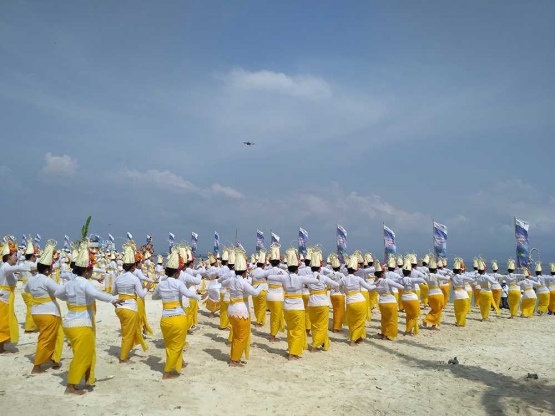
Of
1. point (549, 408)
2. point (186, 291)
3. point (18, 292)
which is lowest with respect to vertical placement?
point (18, 292)

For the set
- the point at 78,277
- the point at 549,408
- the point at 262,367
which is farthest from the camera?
the point at 262,367

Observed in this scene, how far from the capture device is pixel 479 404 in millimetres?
6430

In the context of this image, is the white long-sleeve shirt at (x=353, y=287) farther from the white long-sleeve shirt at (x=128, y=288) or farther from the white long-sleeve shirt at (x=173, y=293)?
the white long-sleeve shirt at (x=128, y=288)

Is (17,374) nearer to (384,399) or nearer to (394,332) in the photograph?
(384,399)

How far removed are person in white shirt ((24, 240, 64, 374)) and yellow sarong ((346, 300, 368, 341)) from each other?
7064mm

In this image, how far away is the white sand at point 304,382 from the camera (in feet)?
20.4

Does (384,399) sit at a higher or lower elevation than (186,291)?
lower

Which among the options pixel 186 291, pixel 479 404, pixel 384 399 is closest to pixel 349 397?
pixel 384 399

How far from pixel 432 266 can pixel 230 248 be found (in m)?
7.19

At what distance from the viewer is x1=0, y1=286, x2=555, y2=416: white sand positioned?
621 cm

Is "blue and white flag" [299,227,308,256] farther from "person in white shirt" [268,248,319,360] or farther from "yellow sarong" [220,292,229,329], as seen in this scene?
"person in white shirt" [268,248,319,360]

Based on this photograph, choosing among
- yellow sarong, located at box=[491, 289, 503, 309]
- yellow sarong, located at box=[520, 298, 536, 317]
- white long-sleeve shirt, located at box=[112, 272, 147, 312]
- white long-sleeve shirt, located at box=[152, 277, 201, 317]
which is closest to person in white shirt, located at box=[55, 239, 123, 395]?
white long-sleeve shirt, located at box=[152, 277, 201, 317]

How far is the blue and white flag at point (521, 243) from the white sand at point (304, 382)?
557 centimetres

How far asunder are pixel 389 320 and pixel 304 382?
4952 mm
